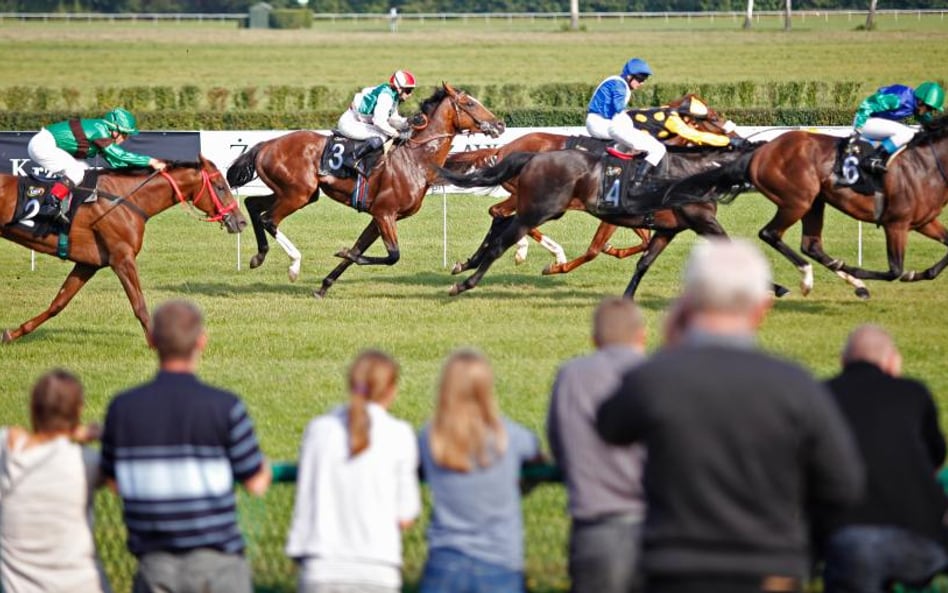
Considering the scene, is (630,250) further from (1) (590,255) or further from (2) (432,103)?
(2) (432,103)

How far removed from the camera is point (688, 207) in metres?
13.4

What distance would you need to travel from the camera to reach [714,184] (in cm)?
1323

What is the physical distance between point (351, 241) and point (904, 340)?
9.69 meters

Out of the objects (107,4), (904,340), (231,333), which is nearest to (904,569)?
(904,340)

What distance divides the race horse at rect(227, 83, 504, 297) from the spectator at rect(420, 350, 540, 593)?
10256 millimetres

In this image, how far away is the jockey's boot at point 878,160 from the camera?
12.7 meters

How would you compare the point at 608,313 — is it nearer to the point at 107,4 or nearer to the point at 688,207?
the point at 688,207

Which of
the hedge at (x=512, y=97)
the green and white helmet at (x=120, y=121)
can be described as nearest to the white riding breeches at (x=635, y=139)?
A: the green and white helmet at (x=120, y=121)

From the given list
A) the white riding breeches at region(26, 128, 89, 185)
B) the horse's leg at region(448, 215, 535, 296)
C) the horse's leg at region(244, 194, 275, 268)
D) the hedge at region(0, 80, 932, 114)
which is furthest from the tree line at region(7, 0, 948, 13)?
the white riding breeches at region(26, 128, 89, 185)

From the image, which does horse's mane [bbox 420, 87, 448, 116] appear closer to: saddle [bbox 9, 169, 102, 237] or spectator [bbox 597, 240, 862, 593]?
saddle [bbox 9, 169, 102, 237]

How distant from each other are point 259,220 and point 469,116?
252 centimetres

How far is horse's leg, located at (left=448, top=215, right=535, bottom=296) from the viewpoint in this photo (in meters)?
13.7

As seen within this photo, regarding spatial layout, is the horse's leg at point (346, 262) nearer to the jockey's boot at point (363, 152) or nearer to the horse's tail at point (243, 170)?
the jockey's boot at point (363, 152)

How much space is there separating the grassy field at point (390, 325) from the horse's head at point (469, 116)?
161cm
